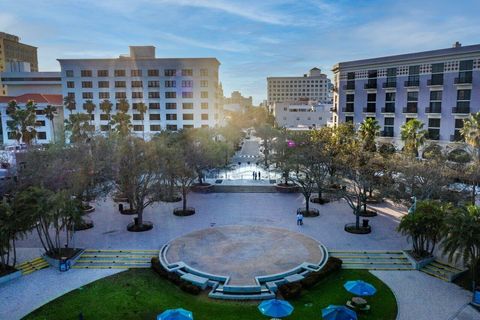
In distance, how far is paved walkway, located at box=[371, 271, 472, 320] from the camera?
20484mm

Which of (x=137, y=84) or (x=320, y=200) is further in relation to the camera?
(x=137, y=84)

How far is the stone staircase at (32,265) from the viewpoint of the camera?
26.3 meters

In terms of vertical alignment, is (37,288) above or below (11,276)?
below

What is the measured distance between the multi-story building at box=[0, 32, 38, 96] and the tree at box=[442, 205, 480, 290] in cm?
16387

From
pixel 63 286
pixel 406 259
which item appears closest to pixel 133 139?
pixel 63 286

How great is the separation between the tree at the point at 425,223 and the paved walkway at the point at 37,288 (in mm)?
21692

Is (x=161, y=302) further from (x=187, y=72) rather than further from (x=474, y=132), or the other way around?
(x=187, y=72)

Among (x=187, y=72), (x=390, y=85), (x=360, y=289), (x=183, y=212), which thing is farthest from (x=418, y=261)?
(x=187, y=72)

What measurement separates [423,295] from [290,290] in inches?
329

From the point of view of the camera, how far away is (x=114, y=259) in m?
28.0

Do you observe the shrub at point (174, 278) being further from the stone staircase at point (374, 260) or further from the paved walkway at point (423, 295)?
the paved walkway at point (423, 295)

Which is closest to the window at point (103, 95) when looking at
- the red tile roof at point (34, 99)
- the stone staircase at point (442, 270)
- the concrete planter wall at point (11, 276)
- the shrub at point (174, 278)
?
the red tile roof at point (34, 99)

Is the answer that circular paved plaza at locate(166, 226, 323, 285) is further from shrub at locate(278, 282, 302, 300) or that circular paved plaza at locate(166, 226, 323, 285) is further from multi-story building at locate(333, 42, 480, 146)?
multi-story building at locate(333, 42, 480, 146)

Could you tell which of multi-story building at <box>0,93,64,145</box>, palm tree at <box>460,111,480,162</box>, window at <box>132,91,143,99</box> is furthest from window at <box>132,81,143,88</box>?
palm tree at <box>460,111,480,162</box>
